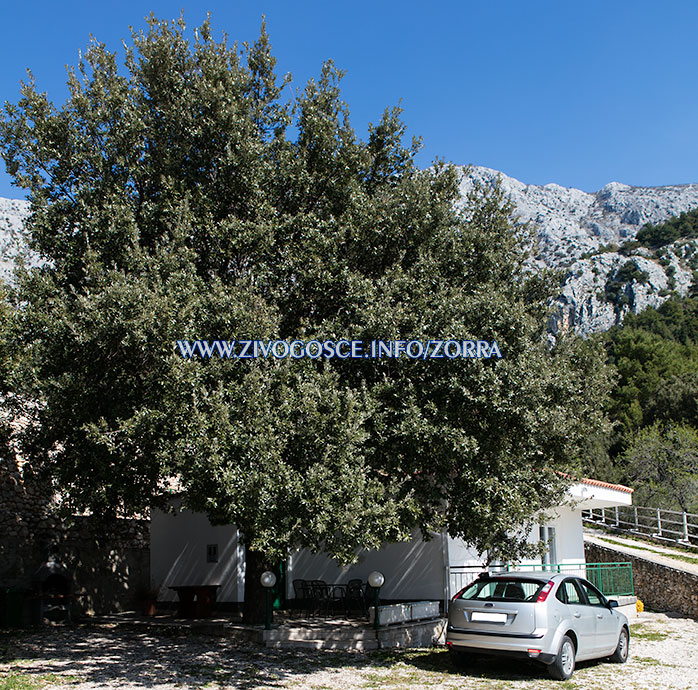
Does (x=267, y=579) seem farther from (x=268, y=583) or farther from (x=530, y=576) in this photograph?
(x=530, y=576)

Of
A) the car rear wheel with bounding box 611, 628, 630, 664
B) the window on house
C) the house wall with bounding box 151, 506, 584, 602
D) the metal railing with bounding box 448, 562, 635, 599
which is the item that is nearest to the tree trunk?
the house wall with bounding box 151, 506, 584, 602

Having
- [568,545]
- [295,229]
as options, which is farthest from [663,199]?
[295,229]

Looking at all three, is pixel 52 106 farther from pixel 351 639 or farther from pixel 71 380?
pixel 351 639

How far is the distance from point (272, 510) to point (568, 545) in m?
14.7

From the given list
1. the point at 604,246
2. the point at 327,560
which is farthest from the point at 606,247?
the point at 327,560

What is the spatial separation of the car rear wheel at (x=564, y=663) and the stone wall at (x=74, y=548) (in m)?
12.2

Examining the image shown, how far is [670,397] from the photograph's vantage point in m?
52.1

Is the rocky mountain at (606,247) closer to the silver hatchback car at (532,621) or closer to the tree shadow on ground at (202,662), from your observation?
the silver hatchback car at (532,621)

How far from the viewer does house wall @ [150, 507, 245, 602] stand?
18.6 metres

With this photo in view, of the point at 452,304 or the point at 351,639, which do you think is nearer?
the point at 452,304

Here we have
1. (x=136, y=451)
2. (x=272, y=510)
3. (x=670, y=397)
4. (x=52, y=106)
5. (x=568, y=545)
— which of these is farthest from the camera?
(x=670, y=397)

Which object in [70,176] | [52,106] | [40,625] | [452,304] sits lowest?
[40,625]

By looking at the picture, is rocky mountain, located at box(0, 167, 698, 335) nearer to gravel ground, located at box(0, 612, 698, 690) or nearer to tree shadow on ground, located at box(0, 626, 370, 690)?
tree shadow on ground, located at box(0, 626, 370, 690)

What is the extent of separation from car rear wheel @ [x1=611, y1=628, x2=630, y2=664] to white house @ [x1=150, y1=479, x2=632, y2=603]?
3.08 metres
